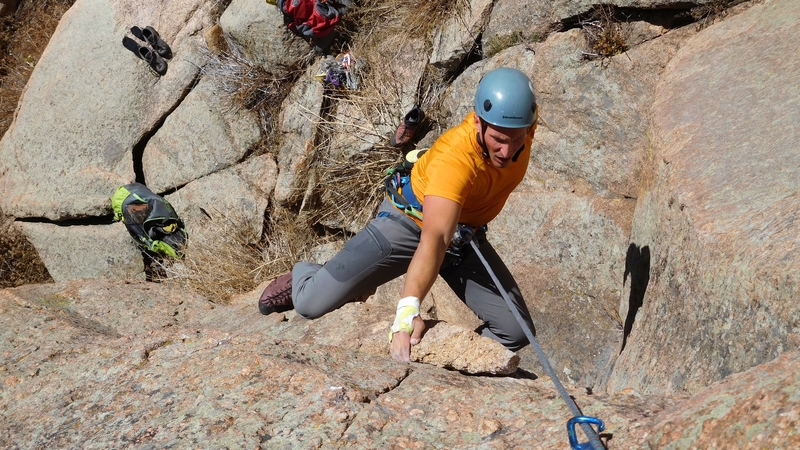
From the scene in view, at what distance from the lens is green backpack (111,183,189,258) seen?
330 inches

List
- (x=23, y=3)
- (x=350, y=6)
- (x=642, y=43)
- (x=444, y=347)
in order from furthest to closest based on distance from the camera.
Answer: (x=23, y=3)
(x=350, y=6)
(x=642, y=43)
(x=444, y=347)

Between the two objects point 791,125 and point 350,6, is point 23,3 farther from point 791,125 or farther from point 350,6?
point 791,125

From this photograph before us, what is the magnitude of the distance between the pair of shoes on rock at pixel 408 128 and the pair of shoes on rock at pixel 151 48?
131 inches

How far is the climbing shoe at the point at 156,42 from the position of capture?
8.71 m

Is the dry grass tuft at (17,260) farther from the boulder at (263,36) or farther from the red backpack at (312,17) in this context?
the red backpack at (312,17)

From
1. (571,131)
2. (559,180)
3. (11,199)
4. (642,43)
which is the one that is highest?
(642,43)

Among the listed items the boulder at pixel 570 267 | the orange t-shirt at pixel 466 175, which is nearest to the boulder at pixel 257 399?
the orange t-shirt at pixel 466 175

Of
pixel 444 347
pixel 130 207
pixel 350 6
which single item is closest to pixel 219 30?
pixel 350 6

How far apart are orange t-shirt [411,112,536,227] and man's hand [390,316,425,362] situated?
576 mm

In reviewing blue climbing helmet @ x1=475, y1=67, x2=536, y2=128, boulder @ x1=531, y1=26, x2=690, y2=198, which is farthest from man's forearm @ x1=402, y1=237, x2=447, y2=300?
boulder @ x1=531, y1=26, x2=690, y2=198

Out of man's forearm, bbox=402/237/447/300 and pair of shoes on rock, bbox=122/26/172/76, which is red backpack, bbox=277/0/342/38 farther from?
man's forearm, bbox=402/237/447/300

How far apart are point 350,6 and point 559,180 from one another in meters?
3.52

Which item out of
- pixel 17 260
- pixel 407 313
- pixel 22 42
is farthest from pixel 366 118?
pixel 22 42

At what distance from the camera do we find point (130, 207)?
8359 millimetres
